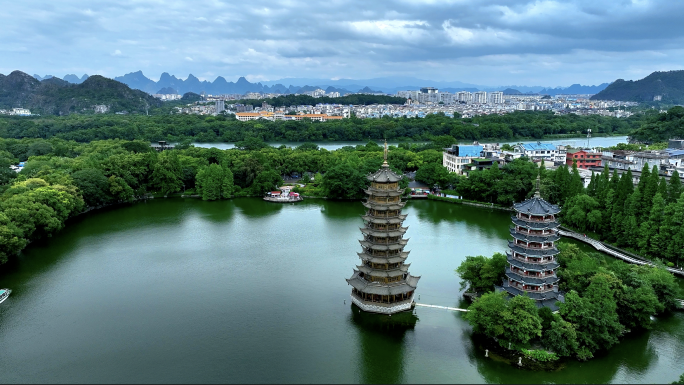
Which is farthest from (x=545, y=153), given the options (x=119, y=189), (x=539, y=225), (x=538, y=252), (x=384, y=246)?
(x=119, y=189)

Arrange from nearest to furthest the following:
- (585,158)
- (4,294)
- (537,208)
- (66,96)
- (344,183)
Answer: (537,208) → (4,294) → (344,183) → (585,158) → (66,96)

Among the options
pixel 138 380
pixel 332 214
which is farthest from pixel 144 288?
pixel 332 214

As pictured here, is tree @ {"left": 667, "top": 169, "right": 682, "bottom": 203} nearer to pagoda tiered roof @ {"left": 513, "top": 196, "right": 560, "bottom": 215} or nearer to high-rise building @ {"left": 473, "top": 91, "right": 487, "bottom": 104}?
pagoda tiered roof @ {"left": 513, "top": 196, "right": 560, "bottom": 215}

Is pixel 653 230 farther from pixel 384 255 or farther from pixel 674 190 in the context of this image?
pixel 384 255

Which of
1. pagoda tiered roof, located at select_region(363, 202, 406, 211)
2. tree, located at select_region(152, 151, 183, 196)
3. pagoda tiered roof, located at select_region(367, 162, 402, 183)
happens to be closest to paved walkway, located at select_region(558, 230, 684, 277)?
pagoda tiered roof, located at select_region(363, 202, 406, 211)

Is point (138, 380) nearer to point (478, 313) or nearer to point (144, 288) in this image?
point (144, 288)
